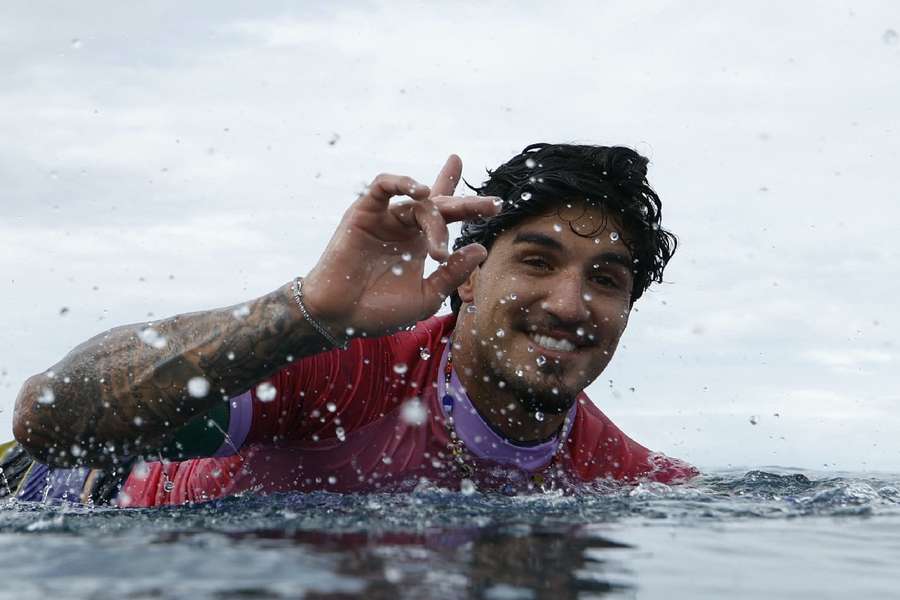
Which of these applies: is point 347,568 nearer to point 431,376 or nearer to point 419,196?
point 419,196

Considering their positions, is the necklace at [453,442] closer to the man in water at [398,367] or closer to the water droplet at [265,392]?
the man in water at [398,367]

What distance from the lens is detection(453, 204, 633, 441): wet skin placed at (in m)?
5.07

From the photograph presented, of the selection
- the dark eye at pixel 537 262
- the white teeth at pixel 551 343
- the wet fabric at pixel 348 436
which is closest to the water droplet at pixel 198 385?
the wet fabric at pixel 348 436

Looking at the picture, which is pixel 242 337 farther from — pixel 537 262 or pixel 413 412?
pixel 537 262

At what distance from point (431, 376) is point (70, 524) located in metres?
2.08

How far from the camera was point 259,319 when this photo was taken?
3947mm

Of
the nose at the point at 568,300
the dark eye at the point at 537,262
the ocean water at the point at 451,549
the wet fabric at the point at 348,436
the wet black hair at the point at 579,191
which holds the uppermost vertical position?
the wet black hair at the point at 579,191

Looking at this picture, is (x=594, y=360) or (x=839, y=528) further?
(x=594, y=360)

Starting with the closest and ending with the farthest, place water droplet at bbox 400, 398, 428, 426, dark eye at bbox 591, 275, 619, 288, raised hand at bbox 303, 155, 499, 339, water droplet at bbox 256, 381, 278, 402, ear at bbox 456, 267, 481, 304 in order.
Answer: raised hand at bbox 303, 155, 499, 339 → water droplet at bbox 256, 381, 278, 402 → water droplet at bbox 400, 398, 428, 426 → dark eye at bbox 591, 275, 619, 288 → ear at bbox 456, 267, 481, 304

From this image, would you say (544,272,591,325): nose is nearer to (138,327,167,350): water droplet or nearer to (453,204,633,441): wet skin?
(453,204,633,441): wet skin

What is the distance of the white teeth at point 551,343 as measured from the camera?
5098 mm

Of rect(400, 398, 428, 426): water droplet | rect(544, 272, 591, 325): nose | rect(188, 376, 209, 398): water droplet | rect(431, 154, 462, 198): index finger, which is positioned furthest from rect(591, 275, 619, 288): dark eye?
rect(188, 376, 209, 398): water droplet

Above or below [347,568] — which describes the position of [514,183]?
above

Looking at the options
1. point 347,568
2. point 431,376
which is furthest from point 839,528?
point 347,568
